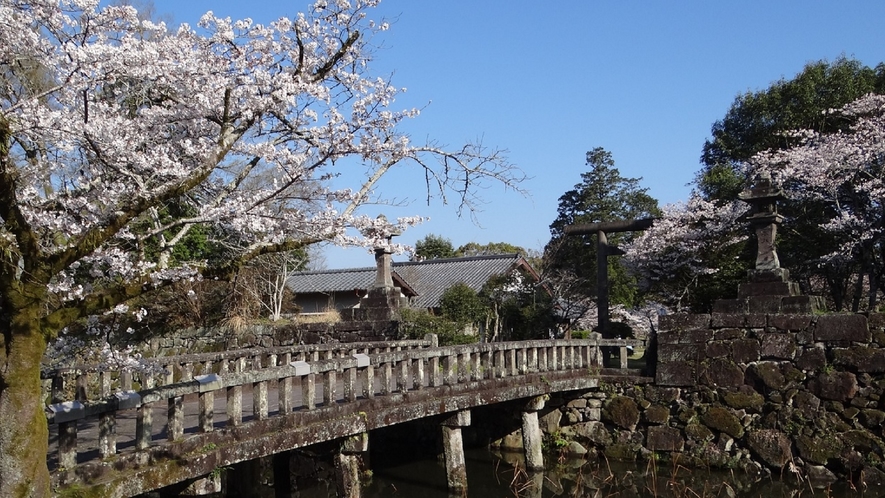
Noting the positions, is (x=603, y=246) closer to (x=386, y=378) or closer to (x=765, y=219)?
(x=765, y=219)

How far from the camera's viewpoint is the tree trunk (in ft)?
16.8

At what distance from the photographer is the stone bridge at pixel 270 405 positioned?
6.38 metres

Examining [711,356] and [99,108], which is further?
[711,356]

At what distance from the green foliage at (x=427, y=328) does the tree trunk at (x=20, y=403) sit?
11.3m

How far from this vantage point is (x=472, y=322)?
792 inches

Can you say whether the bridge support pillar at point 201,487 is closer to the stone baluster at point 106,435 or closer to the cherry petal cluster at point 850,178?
the stone baluster at point 106,435

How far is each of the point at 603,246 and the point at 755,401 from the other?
5358mm

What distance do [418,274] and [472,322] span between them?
13.2 meters

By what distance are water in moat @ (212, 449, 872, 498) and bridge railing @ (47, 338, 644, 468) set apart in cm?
175

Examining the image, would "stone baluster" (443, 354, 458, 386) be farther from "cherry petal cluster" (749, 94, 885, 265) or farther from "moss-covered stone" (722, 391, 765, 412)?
"cherry petal cluster" (749, 94, 885, 265)

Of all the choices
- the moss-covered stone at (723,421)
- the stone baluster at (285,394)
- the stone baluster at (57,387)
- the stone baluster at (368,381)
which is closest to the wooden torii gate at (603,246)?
the moss-covered stone at (723,421)

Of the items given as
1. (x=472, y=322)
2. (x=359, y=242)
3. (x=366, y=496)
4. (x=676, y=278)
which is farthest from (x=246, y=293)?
(x=359, y=242)

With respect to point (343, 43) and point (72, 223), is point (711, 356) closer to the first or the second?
point (343, 43)

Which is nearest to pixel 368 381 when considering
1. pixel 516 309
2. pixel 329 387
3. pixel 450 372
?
pixel 329 387
